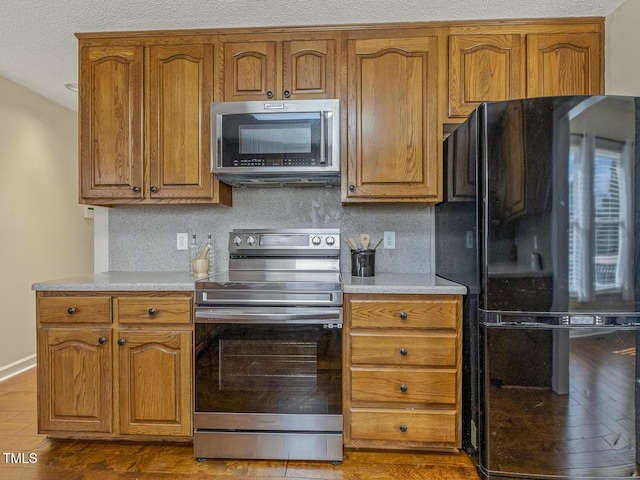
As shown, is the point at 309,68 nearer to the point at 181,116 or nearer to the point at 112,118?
the point at 181,116

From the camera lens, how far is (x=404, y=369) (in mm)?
1901

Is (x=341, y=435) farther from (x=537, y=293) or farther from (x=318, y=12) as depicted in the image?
(x=318, y=12)

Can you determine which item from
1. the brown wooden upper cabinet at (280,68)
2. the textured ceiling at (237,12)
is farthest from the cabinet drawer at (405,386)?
the textured ceiling at (237,12)

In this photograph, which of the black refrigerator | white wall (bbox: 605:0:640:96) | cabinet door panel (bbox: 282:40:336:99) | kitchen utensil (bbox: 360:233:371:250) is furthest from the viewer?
kitchen utensil (bbox: 360:233:371:250)

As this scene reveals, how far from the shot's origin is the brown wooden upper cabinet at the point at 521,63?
212 centimetres

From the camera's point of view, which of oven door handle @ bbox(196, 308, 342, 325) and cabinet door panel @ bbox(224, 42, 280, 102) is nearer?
oven door handle @ bbox(196, 308, 342, 325)

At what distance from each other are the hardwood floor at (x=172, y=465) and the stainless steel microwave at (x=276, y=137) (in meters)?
1.49

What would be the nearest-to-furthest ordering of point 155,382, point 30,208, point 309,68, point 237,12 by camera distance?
point 155,382 → point 237,12 → point 309,68 → point 30,208

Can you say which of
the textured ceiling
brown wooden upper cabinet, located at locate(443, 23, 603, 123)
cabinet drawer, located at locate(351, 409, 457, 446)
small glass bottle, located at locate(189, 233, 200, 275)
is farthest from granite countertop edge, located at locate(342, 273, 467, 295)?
the textured ceiling

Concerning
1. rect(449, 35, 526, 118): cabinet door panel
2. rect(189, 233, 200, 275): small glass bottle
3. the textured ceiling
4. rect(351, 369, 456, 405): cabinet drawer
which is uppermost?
the textured ceiling

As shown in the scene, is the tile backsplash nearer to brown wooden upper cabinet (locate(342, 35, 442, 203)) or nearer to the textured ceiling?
brown wooden upper cabinet (locate(342, 35, 442, 203))

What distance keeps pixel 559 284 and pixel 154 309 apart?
1883 mm

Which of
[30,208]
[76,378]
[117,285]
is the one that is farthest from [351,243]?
[30,208]

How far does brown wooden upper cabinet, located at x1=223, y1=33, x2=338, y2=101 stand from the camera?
86.4 inches
